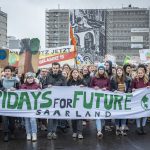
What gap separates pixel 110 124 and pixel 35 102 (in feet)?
8.92

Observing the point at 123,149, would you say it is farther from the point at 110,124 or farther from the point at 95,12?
the point at 95,12

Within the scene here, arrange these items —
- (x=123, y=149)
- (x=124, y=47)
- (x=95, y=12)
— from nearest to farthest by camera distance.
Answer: (x=123, y=149), (x=95, y=12), (x=124, y=47)

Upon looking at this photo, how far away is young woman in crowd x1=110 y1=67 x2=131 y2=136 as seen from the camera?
12.7m

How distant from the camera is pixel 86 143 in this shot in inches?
449

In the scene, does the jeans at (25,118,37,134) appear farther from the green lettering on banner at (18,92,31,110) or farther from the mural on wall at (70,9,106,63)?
the mural on wall at (70,9,106,63)

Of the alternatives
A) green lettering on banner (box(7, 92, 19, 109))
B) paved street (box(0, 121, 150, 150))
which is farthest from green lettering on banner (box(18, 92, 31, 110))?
paved street (box(0, 121, 150, 150))

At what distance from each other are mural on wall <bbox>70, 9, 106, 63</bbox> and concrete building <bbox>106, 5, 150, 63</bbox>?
12.1 meters

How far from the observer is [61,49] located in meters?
21.3

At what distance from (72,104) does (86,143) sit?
4.41 feet

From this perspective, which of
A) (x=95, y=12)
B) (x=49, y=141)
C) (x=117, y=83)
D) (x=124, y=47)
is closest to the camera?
(x=49, y=141)

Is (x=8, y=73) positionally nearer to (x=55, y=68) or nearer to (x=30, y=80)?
(x=30, y=80)

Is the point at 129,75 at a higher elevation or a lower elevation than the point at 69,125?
higher

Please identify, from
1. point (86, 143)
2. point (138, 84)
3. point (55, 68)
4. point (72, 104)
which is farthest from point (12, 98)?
point (138, 84)

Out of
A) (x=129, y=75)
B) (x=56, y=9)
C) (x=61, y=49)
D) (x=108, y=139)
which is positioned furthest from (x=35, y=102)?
(x=56, y=9)
